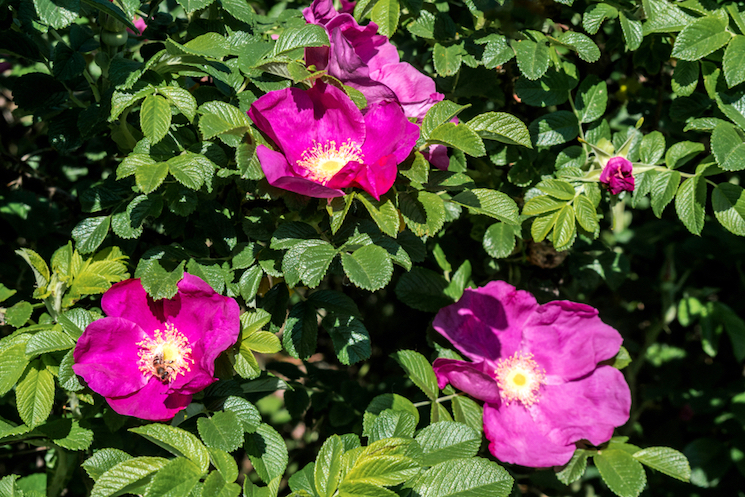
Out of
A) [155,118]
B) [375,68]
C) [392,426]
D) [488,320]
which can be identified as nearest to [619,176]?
[488,320]

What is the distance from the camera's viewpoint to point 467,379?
4.18 ft

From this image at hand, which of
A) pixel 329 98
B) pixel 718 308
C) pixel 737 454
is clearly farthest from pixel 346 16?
pixel 737 454

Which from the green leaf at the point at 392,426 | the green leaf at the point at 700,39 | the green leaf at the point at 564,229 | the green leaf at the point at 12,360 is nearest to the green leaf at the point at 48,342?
the green leaf at the point at 12,360

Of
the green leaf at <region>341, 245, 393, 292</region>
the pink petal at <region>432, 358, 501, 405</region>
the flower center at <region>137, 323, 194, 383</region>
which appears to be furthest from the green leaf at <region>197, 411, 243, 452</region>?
the pink petal at <region>432, 358, 501, 405</region>

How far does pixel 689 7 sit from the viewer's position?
132 centimetres

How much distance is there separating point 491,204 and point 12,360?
91cm

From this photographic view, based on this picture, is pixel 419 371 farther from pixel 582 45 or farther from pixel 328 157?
pixel 582 45

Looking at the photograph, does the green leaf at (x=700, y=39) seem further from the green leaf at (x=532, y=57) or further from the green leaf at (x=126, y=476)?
the green leaf at (x=126, y=476)

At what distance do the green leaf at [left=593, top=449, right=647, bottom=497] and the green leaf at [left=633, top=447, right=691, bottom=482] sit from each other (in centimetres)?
3

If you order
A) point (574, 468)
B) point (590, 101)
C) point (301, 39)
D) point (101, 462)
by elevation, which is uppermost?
point (301, 39)

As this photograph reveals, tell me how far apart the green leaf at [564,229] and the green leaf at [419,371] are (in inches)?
14.5

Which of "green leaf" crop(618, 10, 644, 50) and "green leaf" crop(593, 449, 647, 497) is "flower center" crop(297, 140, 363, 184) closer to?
"green leaf" crop(618, 10, 644, 50)

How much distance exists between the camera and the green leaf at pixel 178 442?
995 mm

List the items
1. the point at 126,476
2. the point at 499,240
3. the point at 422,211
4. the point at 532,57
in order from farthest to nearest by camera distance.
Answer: the point at 499,240, the point at 532,57, the point at 422,211, the point at 126,476
